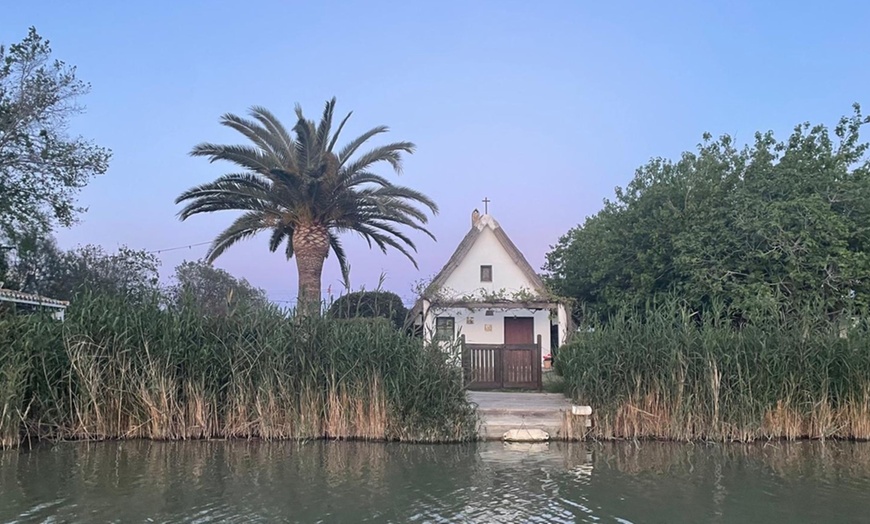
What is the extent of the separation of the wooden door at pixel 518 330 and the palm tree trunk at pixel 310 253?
11.8 metres

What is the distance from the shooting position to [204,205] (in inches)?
735

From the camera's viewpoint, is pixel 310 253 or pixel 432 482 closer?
pixel 432 482

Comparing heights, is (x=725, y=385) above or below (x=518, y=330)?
below

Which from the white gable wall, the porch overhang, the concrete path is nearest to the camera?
the concrete path

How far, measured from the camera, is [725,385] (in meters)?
12.1

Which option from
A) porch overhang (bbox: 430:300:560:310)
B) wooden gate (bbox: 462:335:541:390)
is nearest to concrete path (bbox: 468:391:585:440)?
wooden gate (bbox: 462:335:541:390)

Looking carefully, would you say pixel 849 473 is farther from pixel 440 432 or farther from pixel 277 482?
pixel 277 482

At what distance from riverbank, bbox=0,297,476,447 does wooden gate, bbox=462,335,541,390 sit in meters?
4.99

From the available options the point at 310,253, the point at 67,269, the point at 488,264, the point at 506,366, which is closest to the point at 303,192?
the point at 310,253

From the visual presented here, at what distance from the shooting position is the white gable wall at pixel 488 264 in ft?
95.5

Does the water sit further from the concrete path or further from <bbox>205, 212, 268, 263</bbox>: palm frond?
<bbox>205, 212, 268, 263</bbox>: palm frond

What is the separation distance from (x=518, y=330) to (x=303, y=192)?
13913 millimetres

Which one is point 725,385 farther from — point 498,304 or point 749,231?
point 498,304

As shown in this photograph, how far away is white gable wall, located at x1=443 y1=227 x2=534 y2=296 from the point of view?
29109mm
